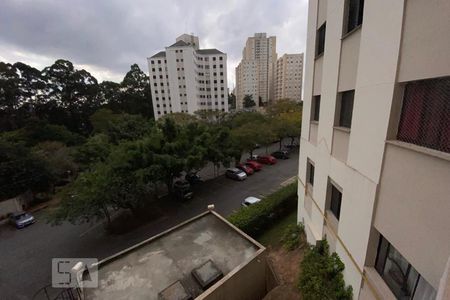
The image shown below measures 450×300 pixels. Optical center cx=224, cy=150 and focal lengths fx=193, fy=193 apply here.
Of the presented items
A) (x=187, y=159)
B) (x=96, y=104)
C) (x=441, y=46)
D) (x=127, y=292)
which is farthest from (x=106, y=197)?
(x=96, y=104)

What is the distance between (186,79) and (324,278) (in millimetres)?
50483

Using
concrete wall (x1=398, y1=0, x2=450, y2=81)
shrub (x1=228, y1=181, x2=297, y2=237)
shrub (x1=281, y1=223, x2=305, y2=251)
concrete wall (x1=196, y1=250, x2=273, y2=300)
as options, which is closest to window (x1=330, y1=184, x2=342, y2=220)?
concrete wall (x1=196, y1=250, x2=273, y2=300)

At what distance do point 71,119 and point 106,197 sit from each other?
36.2 metres

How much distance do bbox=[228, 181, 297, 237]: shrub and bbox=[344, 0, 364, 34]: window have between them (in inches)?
373

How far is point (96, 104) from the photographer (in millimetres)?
41781

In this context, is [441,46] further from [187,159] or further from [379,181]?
[187,159]

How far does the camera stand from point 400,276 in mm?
3521

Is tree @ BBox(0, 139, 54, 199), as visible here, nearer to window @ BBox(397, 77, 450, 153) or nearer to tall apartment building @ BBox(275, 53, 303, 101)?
window @ BBox(397, 77, 450, 153)

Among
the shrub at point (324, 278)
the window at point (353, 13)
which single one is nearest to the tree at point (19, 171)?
the shrub at point (324, 278)

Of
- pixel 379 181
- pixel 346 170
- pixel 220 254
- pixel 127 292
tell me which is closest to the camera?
pixel 379 181

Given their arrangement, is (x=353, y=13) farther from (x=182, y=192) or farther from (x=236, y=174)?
(x=236, y=174)

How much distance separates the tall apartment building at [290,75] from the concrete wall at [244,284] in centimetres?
7257

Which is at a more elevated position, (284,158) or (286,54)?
(286,54)

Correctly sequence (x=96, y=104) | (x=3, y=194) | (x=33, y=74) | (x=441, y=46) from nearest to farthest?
(x=441, y=46) → (x=3, y=194) → (x=33, y=74) → (x=96, y=104)
